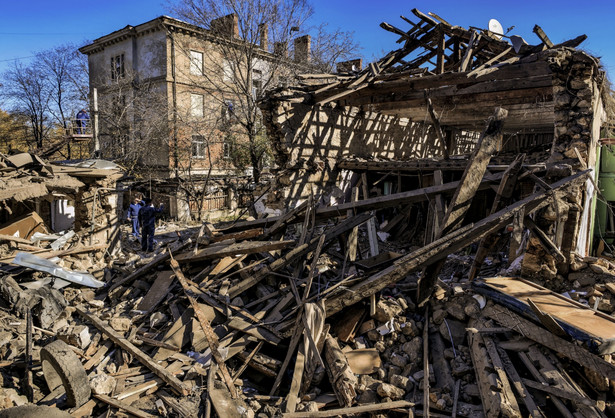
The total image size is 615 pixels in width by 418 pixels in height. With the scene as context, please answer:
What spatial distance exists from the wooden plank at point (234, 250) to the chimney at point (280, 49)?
1305 centimetres

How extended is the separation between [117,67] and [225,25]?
10793 mm

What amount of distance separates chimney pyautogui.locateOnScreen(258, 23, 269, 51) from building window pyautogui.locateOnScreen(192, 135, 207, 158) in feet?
21.2

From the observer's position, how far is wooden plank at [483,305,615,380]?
13.5 ft

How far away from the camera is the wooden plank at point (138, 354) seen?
187 inches

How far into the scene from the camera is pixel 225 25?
689 inches

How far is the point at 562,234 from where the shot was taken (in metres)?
6.70

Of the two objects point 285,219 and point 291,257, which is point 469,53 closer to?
point 285,219

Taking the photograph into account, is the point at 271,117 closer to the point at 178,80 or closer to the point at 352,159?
the point at 352,159

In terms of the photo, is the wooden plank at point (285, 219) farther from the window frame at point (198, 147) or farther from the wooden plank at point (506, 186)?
the window frame at point (198, 147)

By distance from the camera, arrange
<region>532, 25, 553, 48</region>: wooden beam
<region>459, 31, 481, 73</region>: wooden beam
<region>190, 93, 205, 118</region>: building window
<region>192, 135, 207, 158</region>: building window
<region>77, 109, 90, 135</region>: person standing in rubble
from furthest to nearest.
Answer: <region>190, 93, 205, 118</region>: building window → <region>192, 135, 207, 158</region>: building window → <region>77, 109, 90, 135</region>: person standing in rubble → <region>459, 31, 481, 73</region>: wooden beam → <region>532, 25, 553, 48</region>: wooden beam

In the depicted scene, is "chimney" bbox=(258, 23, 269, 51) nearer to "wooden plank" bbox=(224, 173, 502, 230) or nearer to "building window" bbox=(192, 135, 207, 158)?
"building window" bbox=(192, 135, 207, 158)

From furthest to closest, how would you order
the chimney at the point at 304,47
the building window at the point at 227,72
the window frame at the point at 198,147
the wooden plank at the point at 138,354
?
the window frame at the point at 198,147
the chimney at the point at 304,47
the building window at the point at 227,72
the wooden plank at the point at 138,354

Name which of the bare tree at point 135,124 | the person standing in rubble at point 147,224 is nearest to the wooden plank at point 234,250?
the person standing in rubble at point 147,224

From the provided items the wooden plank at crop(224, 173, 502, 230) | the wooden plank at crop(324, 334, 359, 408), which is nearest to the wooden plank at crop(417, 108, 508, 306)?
the wooden plank at crop(224, 173, 502, 230)
